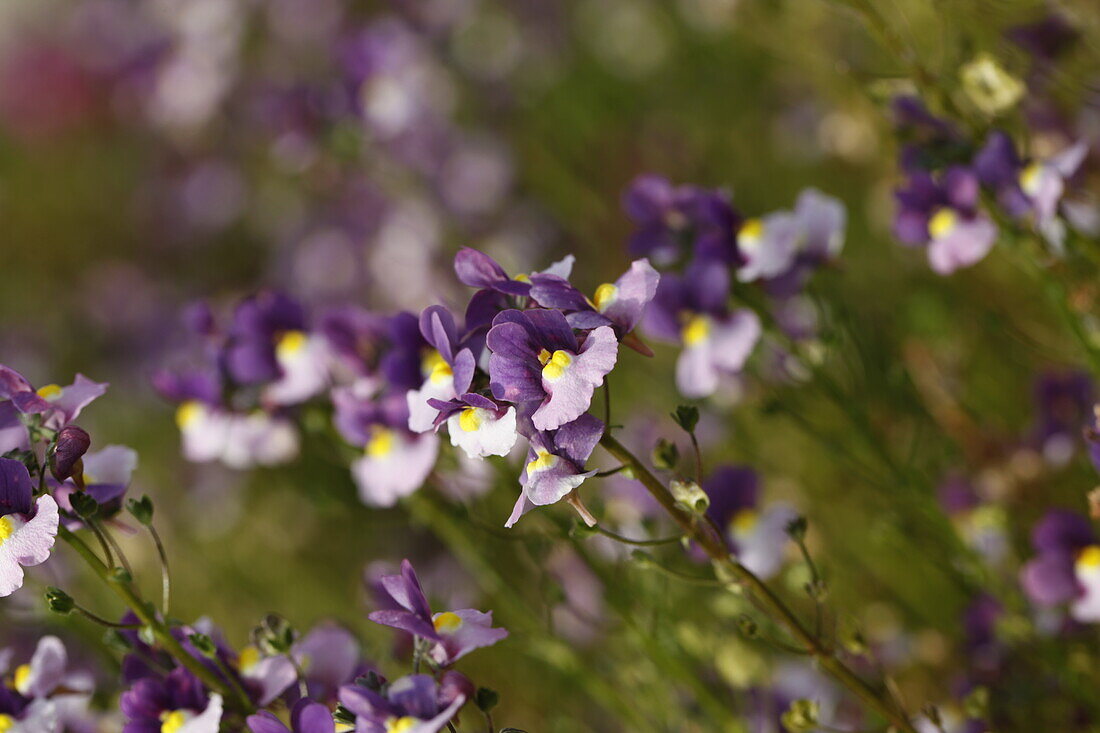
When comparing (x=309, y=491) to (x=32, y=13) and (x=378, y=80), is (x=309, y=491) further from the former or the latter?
(x=32, y=13)

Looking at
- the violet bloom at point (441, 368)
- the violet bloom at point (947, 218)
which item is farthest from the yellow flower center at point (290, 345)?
the violet bloom at point (947, 218)

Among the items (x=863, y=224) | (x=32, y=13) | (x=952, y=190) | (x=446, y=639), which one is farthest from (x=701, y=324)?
(x=32, y=13)

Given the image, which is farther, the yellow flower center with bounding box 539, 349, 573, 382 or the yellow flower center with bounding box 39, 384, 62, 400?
the yellow flower center with bounding box 39, 384, 62, 400

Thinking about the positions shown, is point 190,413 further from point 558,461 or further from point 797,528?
point 797,528

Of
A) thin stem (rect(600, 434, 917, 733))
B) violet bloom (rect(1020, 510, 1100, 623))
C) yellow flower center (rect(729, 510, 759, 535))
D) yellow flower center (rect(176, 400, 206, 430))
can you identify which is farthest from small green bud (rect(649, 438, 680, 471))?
yellow flower center (rect(176, 400, 206, 430))

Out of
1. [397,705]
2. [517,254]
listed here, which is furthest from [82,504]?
[517,254]

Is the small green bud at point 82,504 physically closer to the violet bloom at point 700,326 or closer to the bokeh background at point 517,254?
the bokeh background at point 517,254

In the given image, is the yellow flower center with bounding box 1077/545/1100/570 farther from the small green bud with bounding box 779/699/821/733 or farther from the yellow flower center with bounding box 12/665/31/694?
the yellow flower center with bounding box 12/665/31/694
